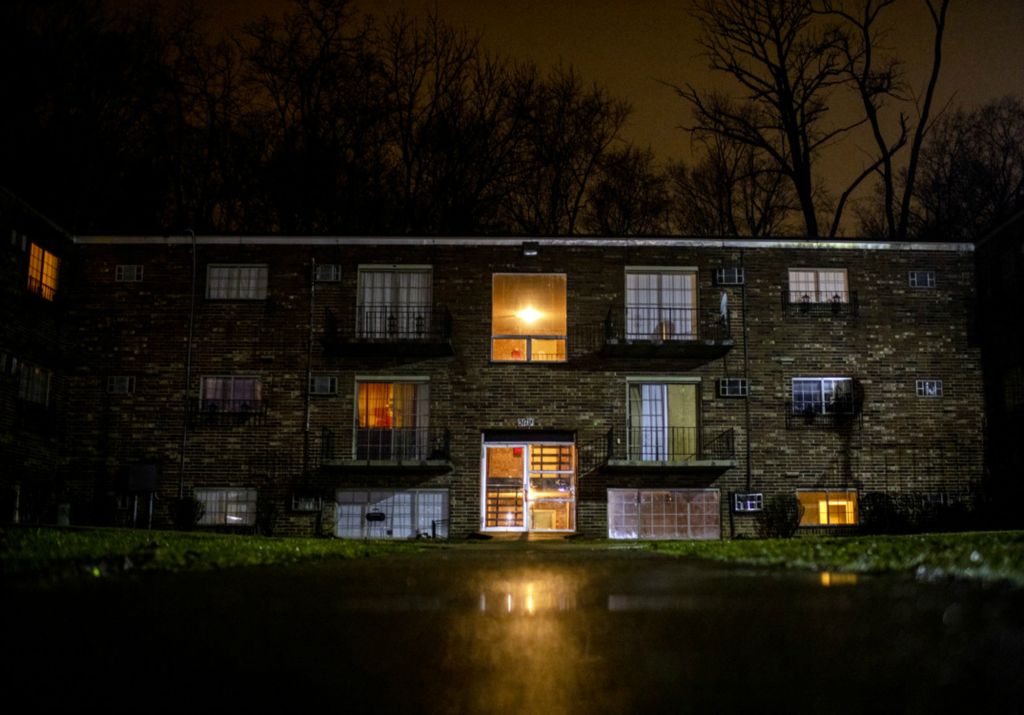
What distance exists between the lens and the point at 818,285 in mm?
24391

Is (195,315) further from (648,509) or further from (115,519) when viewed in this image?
(648,509)

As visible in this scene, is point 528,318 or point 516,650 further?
point 528,318

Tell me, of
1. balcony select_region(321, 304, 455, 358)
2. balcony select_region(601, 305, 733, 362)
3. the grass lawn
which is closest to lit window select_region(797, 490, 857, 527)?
balcony select_region(601, 305, 733, 362)

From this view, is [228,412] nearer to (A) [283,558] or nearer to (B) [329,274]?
(B) [329,274]

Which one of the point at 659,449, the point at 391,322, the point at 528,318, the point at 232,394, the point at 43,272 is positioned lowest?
the point at 659,449

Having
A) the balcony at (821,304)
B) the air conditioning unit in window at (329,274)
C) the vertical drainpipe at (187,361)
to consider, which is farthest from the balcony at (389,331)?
the balcony at (821,304)

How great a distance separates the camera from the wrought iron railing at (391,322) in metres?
23.7

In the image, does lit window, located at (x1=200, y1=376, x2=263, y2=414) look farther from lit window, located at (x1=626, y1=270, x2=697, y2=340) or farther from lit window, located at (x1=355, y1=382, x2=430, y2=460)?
lit window, located at (x1=626, y1=270, x2=697, y2=340)

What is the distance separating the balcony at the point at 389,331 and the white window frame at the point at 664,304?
180 inches

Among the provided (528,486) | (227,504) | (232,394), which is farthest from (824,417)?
(227,504)

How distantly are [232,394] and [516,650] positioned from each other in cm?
2170

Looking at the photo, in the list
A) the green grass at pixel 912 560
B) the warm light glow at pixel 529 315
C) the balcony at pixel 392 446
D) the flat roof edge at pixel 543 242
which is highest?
the flat roof edge at pixel 543 242

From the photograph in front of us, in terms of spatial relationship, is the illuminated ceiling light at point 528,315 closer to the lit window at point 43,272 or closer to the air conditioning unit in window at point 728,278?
the air conditioning unit in window at point 728,278

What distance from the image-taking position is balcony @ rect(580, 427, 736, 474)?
76.1 feet
